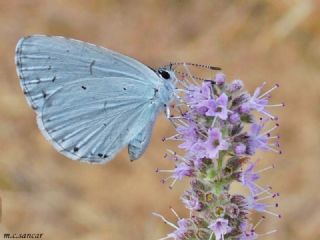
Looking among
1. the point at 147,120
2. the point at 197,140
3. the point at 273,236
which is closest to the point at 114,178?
the point at 273,236

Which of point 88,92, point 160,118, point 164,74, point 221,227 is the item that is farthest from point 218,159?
point 160,118

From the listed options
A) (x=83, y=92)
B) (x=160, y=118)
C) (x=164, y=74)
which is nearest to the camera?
(x=164, y=74)

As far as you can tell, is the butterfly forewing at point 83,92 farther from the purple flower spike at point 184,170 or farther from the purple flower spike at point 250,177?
the purple flower spike at point 250,177

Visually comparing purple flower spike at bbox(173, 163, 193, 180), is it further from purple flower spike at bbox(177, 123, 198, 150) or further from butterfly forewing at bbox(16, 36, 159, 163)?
butterfly forewing at bbox(16, 36, 159, 163)

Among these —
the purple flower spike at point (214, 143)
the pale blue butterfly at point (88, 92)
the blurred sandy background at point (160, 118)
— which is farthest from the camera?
the blurred sandy background at point (160, 118)

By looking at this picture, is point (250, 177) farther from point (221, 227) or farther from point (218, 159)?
point (221, 227)

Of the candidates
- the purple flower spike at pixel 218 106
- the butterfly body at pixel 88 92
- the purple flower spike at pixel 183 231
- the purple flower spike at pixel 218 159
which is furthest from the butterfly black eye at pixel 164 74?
the purple flower spike at pixel 183 231

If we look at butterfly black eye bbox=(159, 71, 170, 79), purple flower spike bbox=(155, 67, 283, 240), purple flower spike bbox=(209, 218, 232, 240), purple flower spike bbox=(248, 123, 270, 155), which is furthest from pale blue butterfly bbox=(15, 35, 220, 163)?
purple flower spike bbox=(209, 218, 232, 240)
